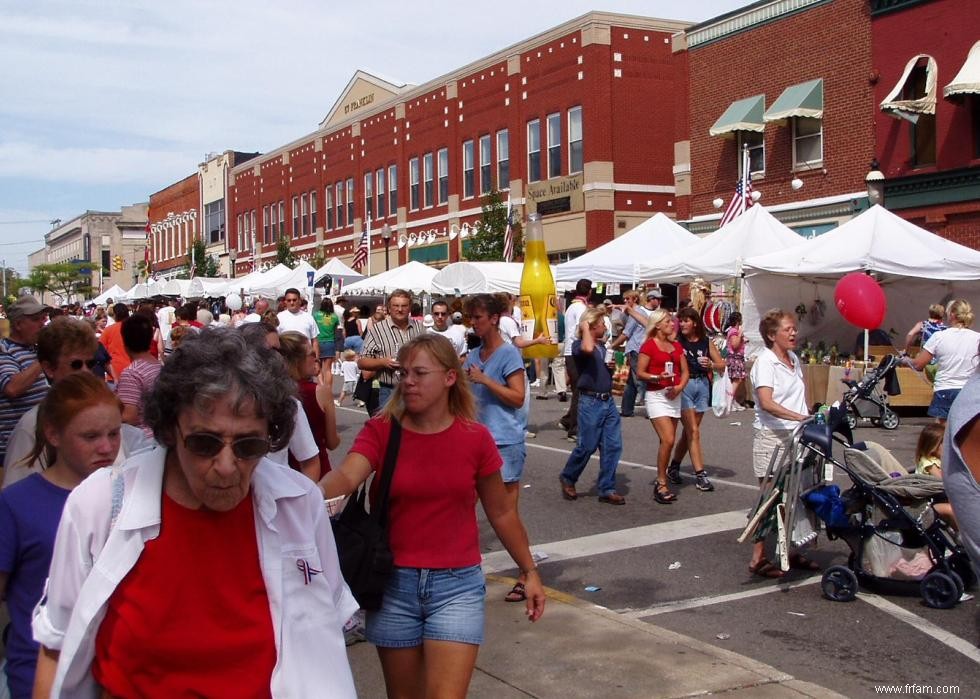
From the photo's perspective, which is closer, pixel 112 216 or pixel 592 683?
pixel 592 683

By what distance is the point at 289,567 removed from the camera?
8.13 feet

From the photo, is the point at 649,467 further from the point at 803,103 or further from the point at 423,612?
the point at 803,103

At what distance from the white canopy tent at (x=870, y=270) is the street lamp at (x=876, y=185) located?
2697 millimetres

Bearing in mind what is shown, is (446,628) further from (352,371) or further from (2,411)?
(352,371)

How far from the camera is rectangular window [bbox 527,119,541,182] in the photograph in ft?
117

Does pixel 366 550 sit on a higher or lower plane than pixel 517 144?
lower

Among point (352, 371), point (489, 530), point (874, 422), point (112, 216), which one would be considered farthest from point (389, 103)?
point (112, 216)

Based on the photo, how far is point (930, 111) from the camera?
2075cm

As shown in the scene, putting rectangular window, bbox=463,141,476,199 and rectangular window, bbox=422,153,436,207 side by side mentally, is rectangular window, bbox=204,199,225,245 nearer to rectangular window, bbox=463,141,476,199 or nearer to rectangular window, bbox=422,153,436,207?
rectangular window, bbox=422,153,436,207

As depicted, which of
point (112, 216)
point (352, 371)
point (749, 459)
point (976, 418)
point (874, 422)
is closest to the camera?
point (976, 418)

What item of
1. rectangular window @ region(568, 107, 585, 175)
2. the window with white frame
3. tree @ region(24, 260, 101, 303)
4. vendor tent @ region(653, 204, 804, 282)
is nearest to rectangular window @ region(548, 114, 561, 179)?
rectangular window @ region(568, 107, 585, 175)

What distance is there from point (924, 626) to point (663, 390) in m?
3.88

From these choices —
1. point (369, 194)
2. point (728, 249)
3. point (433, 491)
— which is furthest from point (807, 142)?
point (369, 194)

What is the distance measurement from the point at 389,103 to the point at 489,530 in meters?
37.8
